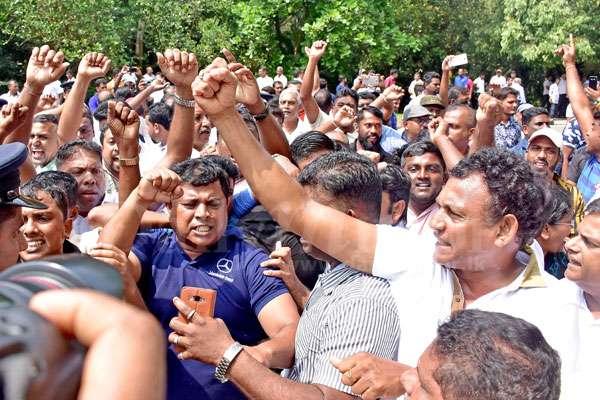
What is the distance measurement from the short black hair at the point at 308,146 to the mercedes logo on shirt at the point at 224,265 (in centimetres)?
156

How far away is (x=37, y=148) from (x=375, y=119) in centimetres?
293

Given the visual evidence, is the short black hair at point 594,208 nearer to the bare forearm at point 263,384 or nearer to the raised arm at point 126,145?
the bare forearm at point 263,384

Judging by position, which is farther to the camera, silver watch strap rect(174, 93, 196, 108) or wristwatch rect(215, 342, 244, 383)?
silver watch strap rect(174, 93, 196, 108)

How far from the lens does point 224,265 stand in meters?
3.04

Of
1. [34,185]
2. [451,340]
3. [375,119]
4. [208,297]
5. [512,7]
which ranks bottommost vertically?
[512,7]

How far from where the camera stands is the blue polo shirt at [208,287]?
113 inches

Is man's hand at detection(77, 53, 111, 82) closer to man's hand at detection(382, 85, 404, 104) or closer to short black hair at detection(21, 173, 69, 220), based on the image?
short black hair at detection(21, 173, 69, 220)

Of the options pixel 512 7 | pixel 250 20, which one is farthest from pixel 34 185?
pixel 512 7

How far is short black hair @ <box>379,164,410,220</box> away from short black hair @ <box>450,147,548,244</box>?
1612 mm

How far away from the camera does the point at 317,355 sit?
2.21m

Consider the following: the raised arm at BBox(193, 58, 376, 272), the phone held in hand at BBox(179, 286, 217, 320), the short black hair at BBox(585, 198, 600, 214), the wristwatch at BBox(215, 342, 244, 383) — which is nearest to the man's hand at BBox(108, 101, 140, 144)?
the phone held in hand at BBox(179, 286, 217, 320)

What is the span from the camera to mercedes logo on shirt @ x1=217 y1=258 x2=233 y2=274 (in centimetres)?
302

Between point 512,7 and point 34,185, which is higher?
point 34,185

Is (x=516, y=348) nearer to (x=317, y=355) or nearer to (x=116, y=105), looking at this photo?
(x=317, y=355)
